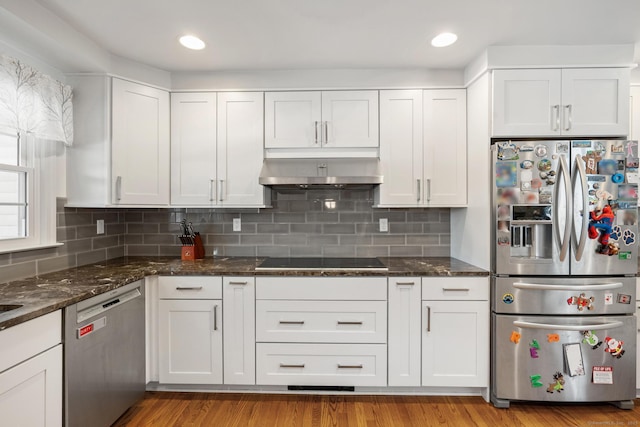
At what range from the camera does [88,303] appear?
177 centimetres

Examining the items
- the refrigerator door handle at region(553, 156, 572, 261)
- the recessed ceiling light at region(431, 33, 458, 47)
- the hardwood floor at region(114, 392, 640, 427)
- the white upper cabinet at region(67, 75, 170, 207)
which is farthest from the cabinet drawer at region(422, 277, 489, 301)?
the white upper cabinet at region(67, 75, 170, 207)

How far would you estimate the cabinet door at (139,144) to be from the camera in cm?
247

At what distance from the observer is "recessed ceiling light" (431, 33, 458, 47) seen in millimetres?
2156

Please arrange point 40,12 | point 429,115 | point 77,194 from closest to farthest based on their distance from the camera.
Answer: point 40,12, point 77,194, point 429,115

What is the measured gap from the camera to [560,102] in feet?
7.54

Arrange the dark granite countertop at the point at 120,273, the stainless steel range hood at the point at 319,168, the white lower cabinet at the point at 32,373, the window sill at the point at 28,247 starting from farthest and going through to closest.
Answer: the stainless steel range hood at the point at 319,168 → the window sill at the point at 28,247 → the dark granite countertop at the point at 120,273 → the white lower cabinet at the point at 32,373

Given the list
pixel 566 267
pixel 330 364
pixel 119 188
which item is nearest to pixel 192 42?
pixel 119 188

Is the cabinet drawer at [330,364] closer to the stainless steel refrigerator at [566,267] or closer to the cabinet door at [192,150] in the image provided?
the stainless steel refrigerator at [566,267]

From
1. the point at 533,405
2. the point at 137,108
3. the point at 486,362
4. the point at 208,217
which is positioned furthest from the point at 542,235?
the point at 137,108

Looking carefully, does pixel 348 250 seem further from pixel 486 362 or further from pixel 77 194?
pixel 77 194

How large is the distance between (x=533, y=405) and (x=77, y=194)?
3.50 meters

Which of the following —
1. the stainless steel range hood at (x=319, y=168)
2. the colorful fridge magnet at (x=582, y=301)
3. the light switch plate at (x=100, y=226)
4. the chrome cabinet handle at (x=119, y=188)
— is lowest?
the colorful fridge magnet at (x=582, y=301)

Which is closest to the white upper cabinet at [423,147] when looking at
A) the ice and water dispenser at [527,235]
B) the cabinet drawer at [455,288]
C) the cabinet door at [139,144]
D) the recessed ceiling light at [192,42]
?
the ice and water dispenser at [527,235]

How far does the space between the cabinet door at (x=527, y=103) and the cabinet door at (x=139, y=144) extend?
96.9 inches
